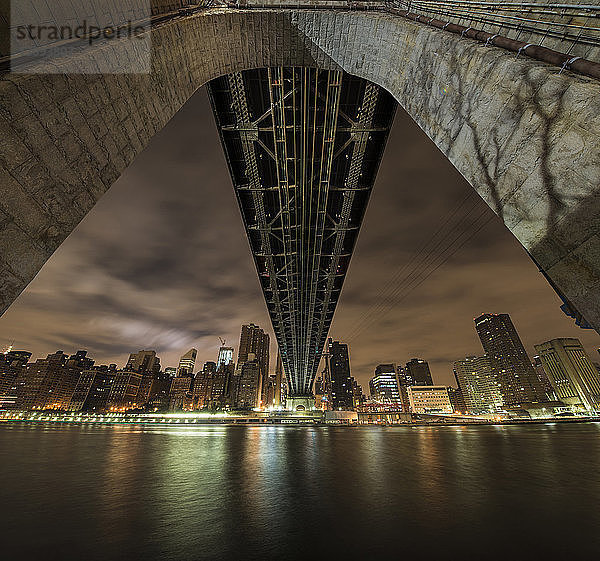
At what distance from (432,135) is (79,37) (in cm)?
628

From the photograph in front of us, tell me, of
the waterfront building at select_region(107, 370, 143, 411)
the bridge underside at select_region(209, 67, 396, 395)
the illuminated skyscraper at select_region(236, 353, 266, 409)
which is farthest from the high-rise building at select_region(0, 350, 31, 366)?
the bridge underside at select_region(209, 67, 396, 395)

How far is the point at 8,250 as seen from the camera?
3260 mm

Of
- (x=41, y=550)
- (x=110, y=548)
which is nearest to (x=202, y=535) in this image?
(x=110, y=548)

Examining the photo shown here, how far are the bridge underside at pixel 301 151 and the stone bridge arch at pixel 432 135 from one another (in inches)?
189

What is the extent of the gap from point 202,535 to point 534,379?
188269 mm

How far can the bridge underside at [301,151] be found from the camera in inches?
424

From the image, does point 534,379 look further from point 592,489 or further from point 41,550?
point 41,550

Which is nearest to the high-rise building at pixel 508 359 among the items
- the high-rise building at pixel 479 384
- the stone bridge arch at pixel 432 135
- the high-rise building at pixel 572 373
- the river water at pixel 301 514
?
the high-rise building at pixel 479 384

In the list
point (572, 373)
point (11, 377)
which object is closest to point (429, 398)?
point (572, 373)

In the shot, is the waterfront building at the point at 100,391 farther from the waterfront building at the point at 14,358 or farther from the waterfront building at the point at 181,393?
the waterfront building at the point at 14,358

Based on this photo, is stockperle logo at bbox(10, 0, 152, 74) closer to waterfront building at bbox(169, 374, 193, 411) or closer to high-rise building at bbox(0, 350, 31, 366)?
waterfront building at bbox(169, 374, 193, 411)

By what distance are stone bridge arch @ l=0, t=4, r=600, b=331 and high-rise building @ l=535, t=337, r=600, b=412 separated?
486 ft

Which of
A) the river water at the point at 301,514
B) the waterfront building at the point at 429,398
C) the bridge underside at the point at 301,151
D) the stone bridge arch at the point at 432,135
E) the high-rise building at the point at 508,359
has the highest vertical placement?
the high-rise building at the point at 508,359

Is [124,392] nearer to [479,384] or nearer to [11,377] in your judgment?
[11,377]
